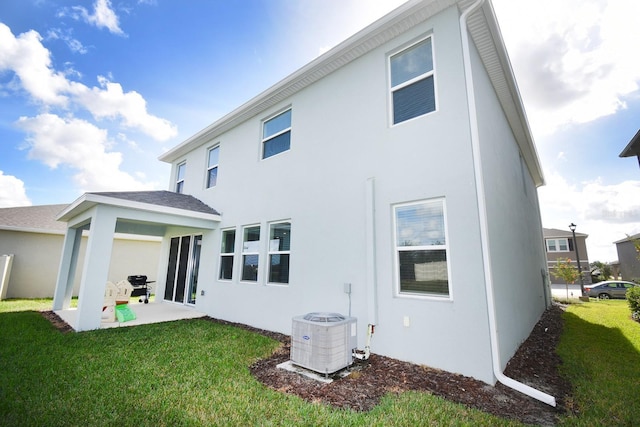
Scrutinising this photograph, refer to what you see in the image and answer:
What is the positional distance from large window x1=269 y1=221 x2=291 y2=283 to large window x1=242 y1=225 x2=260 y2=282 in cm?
57

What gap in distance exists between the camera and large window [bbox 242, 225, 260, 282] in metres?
7.49

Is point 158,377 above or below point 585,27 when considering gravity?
below

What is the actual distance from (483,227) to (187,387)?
179 inches

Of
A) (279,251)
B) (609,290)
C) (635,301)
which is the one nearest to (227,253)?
(279,251)

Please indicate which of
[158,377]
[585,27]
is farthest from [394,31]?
[158,377]

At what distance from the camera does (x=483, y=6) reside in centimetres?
453

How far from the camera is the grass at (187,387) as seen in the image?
2.74 m

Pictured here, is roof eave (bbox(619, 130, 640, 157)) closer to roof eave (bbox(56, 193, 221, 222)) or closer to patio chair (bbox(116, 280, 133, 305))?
roof eave (bbox(56, 193, 221, 222))

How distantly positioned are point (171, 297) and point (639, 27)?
52.7 ft

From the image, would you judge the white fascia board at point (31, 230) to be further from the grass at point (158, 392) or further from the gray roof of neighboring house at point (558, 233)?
the gray roof of neighboring house at point (558, 233)

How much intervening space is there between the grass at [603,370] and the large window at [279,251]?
206 inches

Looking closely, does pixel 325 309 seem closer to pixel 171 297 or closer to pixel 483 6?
pixel 483 6

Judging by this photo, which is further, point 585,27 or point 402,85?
point 585,27

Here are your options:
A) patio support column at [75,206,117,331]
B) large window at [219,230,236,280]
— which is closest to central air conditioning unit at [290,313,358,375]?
large window at [219,230,236,280]
